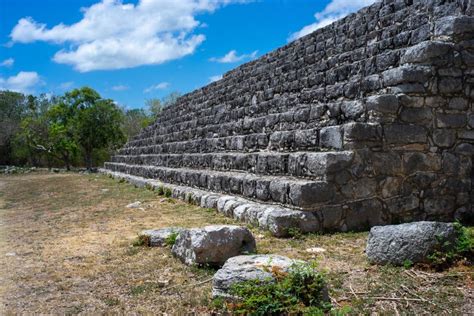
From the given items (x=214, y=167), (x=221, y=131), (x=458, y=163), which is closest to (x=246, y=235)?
(x=458, y=163)

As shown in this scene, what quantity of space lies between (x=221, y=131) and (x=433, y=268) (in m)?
7.40

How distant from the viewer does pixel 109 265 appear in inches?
183

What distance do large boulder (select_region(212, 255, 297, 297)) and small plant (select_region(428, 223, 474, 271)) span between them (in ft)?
4.63

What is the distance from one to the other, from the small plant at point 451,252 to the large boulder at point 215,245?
1745mm

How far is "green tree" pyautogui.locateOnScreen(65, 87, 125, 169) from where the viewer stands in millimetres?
27734

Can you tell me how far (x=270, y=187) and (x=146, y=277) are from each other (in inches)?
106

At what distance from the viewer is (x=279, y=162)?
6.78 metres

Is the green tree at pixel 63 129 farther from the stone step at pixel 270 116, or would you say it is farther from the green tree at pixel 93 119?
the stone step at pixel 270 116

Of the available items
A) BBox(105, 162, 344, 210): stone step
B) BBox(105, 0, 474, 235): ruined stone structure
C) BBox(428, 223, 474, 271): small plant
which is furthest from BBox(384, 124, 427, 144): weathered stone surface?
BBox(428, 223, 474, 271): small plant

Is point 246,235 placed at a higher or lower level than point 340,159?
lower

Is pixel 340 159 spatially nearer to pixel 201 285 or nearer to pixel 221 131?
pixel 201 285

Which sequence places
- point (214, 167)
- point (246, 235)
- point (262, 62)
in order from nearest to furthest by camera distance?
point (246, 235) < point (214, 167) < point (262, 62)

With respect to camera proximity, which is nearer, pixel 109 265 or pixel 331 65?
pixel 109 265

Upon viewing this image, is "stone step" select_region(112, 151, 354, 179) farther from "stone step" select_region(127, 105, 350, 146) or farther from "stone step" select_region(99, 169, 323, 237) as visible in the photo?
"stone step" select_region(127, 105, 350, 146)
